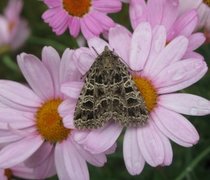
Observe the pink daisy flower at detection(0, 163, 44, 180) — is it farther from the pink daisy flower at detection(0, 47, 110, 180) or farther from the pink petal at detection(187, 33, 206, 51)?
the pink petal at detection(187, 33, 206, 51)

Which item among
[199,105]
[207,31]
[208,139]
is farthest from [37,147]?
[208,139]

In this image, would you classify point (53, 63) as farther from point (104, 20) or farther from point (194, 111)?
point (194, 111)

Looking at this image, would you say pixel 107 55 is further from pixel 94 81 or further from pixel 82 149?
pixel 82 149

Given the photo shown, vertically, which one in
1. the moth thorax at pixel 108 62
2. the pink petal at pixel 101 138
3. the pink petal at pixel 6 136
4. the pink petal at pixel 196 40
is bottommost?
the pink petal at pixel 6 136

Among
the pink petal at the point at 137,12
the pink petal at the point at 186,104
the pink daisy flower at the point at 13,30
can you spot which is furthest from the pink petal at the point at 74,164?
the pink daisy flower at the point at 13,30

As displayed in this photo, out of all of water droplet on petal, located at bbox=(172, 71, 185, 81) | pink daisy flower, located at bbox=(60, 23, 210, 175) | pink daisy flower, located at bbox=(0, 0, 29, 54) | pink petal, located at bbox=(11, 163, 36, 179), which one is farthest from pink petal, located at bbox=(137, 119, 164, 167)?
pink daisy flower, located at bbox=(0, 0, 29, 54)

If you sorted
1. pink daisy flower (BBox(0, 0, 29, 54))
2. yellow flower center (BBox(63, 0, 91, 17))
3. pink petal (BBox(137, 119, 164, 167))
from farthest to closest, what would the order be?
pink daisy flower (BBox(0, 0, 29, 54)), yellow flower center (BBox(63, 0, 91, 17)), pink petal (BBox(137, 119, 164, 167))

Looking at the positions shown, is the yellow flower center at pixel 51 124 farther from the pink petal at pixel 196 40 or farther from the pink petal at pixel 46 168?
the pink petal at pixel 196 40
